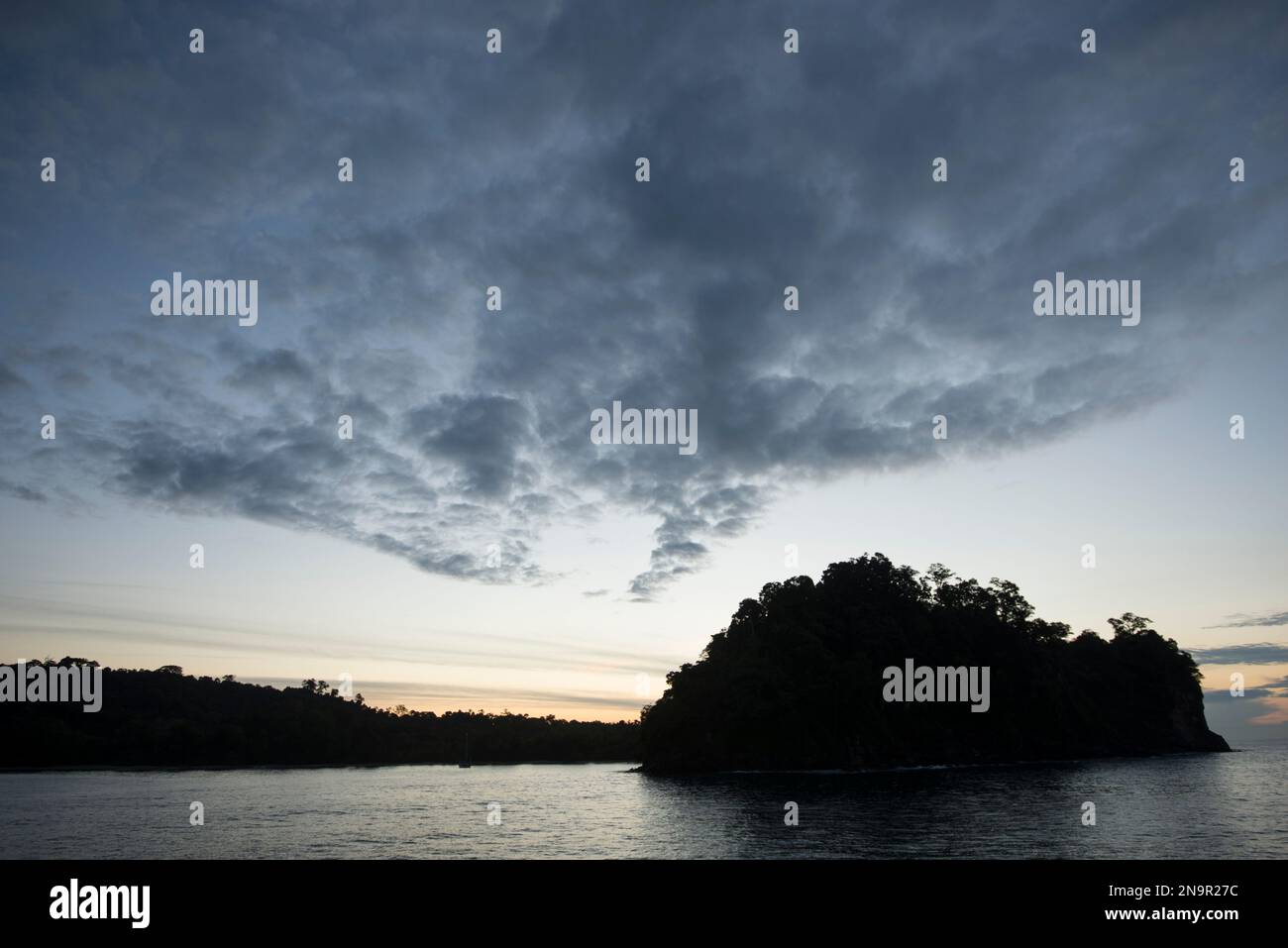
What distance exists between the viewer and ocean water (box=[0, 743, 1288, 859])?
175 feet

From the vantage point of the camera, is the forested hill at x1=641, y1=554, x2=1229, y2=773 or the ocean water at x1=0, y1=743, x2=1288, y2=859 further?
the forested hill at x1=641, y1=554, x2=1229, y2=773

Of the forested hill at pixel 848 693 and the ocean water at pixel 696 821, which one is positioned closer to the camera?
the ocean water at pixel 696 821

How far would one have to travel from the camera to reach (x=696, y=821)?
74.8 m

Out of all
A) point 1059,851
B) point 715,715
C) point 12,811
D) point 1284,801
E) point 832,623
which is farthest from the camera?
point 832,623

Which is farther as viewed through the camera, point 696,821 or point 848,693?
point 848,693

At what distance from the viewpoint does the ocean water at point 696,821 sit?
53.4 meters

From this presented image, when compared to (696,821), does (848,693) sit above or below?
below
